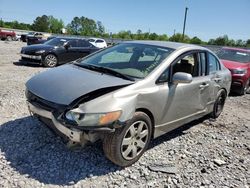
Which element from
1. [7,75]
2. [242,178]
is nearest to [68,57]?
[7,75]

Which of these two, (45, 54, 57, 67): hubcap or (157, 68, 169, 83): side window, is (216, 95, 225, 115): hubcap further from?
(45, 54, 57, 67): hubcap

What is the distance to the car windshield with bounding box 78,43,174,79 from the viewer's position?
148 inches

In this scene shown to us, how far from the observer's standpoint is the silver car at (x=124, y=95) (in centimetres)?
296

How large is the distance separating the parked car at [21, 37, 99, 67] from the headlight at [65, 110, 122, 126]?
8.85 metres

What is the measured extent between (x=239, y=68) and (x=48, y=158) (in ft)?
23.2

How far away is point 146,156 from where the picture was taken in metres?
3.75

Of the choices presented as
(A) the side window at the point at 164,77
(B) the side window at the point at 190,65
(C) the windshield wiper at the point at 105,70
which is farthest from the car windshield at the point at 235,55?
(C) the windshield wiper at the point at 105,70

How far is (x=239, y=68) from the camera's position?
8.41m

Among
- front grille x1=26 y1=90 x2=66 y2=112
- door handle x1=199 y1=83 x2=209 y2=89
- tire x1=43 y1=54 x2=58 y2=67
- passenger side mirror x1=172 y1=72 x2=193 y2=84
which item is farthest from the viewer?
tire x1=43 y1=54 x2=58 y2=67

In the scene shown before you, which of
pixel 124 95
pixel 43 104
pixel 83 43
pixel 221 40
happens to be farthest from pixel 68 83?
pixel 221 40

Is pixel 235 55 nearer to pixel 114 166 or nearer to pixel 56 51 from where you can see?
pixel 56 51

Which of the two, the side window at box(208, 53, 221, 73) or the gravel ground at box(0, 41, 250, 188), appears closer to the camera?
the gravel ground at box(0, 41, 250, 188)

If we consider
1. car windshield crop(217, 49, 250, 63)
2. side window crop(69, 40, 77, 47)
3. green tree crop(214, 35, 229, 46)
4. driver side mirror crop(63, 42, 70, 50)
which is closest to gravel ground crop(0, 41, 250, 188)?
car windshield crop(217, 49, 250, 63)

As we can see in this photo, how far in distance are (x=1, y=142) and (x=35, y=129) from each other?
0.58 m
